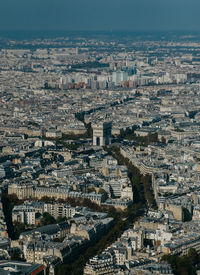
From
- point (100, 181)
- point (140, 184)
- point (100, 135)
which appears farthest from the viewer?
point (100, 135)

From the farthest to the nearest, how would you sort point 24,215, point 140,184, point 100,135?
point 100,135
point 140,184
point 24,215

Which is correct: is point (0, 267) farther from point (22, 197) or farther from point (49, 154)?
point (49, 154)

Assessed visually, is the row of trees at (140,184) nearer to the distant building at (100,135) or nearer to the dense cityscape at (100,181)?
the dense cityscape at (100,181)

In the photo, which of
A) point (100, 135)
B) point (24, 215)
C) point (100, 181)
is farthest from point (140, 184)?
point (100, 135)

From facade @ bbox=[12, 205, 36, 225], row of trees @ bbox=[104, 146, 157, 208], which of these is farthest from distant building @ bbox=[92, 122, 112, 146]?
facade @ bbox=[12, 205, 36, 225]

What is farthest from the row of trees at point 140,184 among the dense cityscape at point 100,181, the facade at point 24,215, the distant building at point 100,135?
the facade at point 24,215

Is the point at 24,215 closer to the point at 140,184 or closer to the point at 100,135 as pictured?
the point at 140,184

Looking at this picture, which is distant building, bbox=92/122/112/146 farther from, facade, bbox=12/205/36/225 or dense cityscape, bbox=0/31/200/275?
facade, bbox=12/205/36/225

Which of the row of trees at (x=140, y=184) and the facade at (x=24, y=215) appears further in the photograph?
the row of trees at (x=140, y=184)

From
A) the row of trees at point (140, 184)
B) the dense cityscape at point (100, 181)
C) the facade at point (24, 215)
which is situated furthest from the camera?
the row of trees at point (140, 184)
